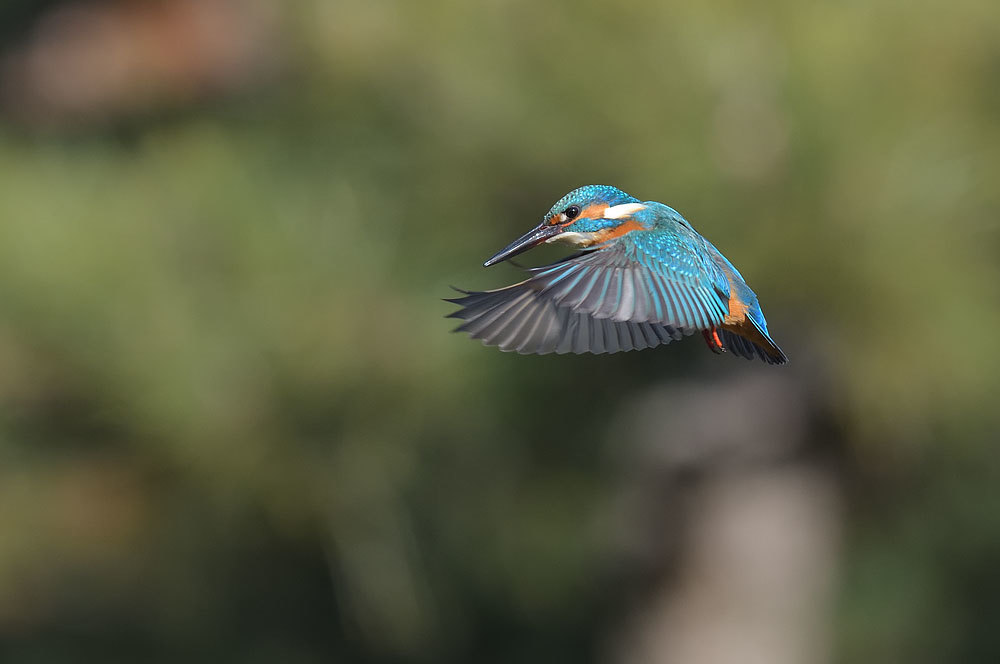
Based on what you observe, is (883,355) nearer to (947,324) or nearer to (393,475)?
(947,324)

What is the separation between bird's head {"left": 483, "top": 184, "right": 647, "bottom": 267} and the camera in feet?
1.88

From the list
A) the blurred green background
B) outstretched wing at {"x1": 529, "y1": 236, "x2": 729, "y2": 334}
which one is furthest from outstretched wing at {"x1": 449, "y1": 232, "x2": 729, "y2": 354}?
the blurred green background

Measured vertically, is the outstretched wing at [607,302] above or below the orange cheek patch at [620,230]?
below

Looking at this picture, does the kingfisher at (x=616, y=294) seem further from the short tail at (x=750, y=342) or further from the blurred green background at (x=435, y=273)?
the blurred green background at (x=435, y=273)

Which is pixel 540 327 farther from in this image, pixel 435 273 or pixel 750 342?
pixel 435 273

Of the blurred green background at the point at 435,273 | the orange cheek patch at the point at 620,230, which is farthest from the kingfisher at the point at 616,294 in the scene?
the blurred green background at the point at 435,273

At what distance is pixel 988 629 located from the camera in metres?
2.83

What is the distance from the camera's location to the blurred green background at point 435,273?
1180mm

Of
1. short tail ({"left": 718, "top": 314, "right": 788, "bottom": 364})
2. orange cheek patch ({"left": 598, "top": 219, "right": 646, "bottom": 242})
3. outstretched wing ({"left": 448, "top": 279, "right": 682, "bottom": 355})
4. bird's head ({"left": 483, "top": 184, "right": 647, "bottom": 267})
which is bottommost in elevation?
short tail ({"left": 718, "top": 314, "right": 788, "bottom": 364})

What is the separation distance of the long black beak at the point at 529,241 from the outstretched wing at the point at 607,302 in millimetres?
20

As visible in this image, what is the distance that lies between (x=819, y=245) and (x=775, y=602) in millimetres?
758

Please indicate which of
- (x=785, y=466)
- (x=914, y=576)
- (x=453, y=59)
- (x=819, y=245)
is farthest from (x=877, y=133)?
(x=914, y=576)

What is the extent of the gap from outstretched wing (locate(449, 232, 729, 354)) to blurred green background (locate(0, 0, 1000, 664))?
1.98ft

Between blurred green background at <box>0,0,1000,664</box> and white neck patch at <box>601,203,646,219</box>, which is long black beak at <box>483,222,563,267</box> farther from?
blurred green background at <box>0,0,1000,664</box>
